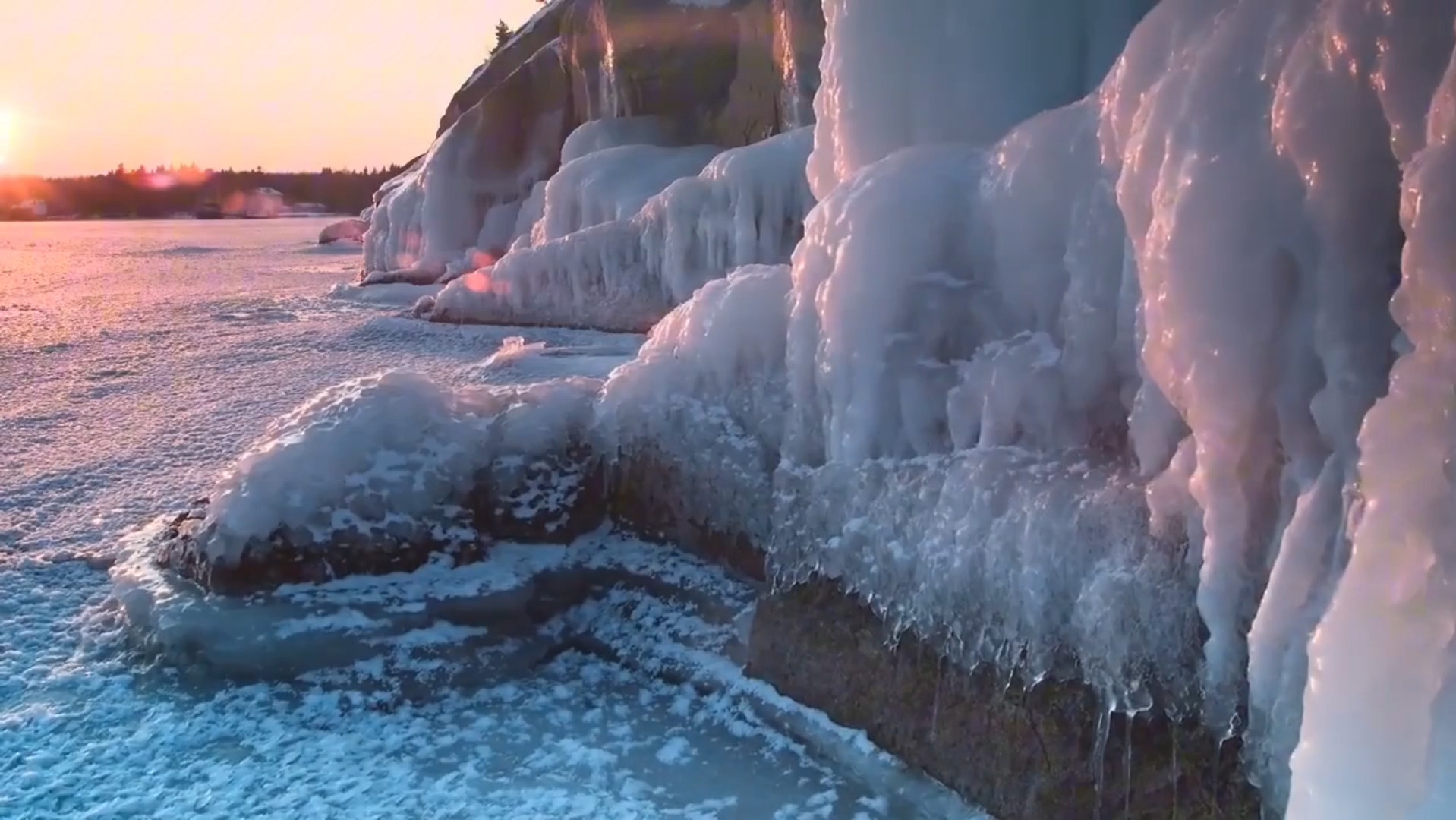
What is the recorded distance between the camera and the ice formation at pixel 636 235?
8.30 m

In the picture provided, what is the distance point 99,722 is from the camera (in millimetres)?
3359

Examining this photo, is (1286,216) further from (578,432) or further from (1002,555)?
(578,432)

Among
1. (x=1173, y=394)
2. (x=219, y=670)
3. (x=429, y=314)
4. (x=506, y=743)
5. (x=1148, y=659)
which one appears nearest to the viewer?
(x=1173, y=394)

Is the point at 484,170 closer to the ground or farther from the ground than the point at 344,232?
farther from the ground

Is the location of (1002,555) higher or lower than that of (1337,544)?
lower

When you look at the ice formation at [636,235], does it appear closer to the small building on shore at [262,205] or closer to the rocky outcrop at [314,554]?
the rocky outcrop at [314,554]

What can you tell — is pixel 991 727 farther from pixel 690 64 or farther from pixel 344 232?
pixel 344 232

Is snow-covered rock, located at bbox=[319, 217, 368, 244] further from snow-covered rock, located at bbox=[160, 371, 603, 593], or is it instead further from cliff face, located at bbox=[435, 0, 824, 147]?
snow-covered rock, located at bbox=[160, 371, 603, 593]

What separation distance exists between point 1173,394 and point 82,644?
3.56 metres

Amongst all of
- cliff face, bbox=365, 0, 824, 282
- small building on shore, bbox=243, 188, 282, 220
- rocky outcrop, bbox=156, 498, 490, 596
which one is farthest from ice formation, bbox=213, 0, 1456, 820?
small building on shore, bbox=243, 188, 282, 220

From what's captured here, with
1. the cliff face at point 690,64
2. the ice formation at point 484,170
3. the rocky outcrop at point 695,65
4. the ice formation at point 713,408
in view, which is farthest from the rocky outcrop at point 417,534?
the ice formation at point 484,170

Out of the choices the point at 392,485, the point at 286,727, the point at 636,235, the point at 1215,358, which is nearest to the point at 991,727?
the point at 1215,358

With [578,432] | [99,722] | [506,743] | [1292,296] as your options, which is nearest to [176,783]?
[99,722]

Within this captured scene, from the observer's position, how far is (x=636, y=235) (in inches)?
383
